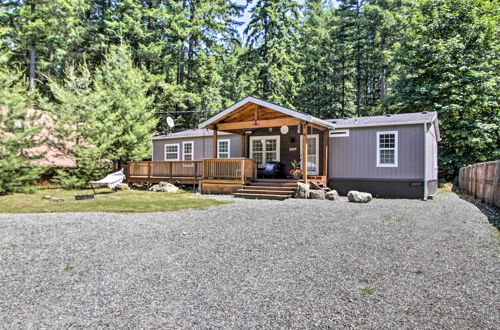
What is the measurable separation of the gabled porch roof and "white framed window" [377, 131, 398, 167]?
182cm

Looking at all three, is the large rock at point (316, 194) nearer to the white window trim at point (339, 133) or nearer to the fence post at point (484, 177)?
the white window trim at point (339, 133)

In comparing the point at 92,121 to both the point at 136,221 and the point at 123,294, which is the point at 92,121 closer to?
the point at 136,221

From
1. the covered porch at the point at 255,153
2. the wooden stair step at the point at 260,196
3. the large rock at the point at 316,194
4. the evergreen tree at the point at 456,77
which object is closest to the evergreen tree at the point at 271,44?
the evergreen tree at the point at 456,77

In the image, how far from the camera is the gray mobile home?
11.0 meters

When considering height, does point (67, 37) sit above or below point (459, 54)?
above

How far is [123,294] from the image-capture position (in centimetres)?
305

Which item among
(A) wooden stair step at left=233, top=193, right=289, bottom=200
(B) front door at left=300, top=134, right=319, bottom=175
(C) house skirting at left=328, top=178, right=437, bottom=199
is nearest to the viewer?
(A) wooden stair step at left=233, top=193, right=289, bottom=200

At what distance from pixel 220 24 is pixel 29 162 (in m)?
18.0

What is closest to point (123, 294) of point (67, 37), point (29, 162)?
point (29, 162)

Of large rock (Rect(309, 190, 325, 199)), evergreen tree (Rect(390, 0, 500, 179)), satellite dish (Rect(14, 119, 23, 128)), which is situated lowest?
large rock (Rect(309, 190, 325, 199))

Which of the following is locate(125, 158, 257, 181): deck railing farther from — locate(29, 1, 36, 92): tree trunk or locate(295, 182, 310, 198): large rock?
locate(29, 1, 36, 92): tree trunk

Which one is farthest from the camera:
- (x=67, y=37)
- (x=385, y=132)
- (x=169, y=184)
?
(x=67, y=37)

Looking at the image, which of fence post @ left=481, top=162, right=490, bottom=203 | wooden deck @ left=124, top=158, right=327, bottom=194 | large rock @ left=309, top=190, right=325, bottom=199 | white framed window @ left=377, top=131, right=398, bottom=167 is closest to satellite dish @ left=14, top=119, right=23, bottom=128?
wooden deck @ left=124, top=158, right=327, bottom=194

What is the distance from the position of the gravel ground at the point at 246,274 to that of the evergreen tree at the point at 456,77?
12.2 m
